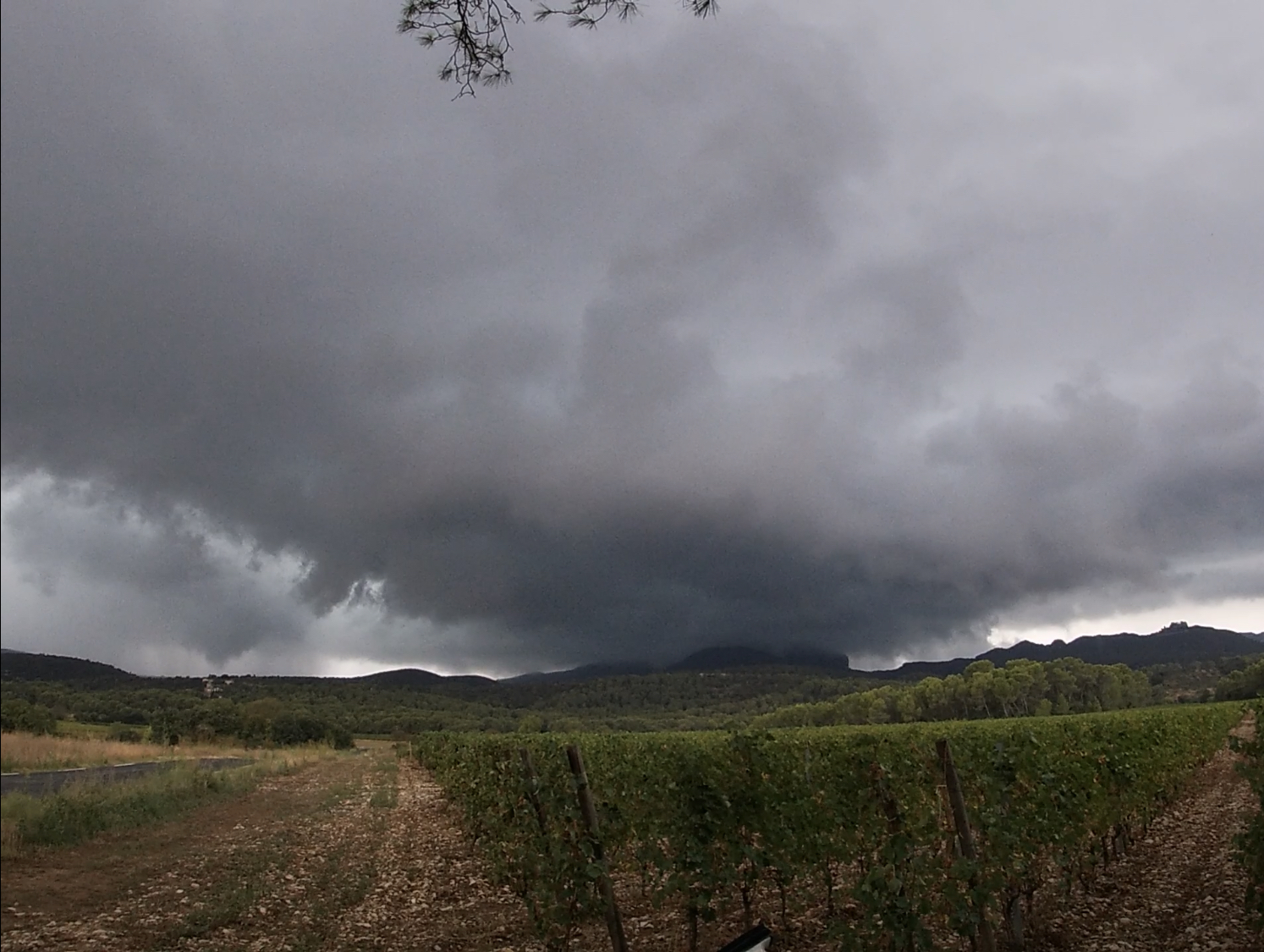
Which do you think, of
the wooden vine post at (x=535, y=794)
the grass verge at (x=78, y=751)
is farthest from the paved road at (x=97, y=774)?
the wooden vine post at (x=535, y=794)

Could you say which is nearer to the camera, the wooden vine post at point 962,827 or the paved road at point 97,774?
the wooden vine post at point 962,827

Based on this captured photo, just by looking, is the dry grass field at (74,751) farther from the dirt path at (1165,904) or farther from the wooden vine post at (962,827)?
the dirt path at (1165,904)

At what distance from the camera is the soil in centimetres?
855

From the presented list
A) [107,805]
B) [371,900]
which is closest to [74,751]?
[371,900]

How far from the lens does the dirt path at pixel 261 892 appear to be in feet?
29.4

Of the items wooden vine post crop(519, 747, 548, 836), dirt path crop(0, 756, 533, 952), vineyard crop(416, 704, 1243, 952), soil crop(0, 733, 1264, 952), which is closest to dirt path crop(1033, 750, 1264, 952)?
soil crop(0, 733, 1264, 952)

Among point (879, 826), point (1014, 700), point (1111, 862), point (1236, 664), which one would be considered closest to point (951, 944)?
point (879, 826)

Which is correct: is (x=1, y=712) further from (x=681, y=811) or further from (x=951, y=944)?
(x=951, y=944)

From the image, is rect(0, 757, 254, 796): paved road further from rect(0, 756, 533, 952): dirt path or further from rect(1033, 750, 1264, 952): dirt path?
rect(1033, 750, 1264, 952): dirt path

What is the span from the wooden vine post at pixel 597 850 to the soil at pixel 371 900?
1.77 m

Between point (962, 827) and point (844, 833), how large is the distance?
75.4 inches

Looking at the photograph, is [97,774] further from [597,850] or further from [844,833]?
[844,833]

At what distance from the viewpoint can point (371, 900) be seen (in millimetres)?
10906

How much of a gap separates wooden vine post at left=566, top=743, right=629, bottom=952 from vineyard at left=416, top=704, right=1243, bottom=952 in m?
0.02
